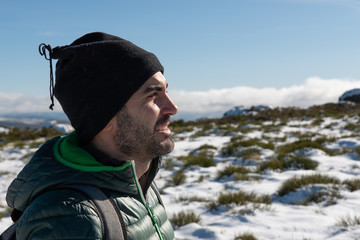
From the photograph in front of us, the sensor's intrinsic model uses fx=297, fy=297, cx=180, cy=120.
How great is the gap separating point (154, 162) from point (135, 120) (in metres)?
0.42

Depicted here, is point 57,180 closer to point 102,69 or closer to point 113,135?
point 113,135

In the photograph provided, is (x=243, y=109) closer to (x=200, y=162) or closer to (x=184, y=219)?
(x=200, y=162)

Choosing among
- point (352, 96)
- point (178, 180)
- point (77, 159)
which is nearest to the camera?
point (77, 159)

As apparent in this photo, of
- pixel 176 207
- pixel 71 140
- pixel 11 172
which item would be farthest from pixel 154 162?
pixel 11 172

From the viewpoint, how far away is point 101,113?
147cm

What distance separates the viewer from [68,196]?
3.83ft

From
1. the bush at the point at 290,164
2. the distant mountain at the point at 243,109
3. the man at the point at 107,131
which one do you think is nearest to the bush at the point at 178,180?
the bush at the point at 290,164

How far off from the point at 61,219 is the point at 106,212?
0.55 feet

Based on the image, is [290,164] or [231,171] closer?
[231,171]

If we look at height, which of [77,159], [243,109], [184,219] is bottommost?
[243,109]

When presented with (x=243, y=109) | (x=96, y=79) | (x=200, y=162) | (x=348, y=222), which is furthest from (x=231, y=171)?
(x=243, y=109)

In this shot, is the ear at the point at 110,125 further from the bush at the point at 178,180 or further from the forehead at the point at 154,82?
the bush at the point at 178,180

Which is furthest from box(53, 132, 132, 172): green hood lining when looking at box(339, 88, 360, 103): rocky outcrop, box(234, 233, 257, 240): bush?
box(339, 88, 360, 103): rocky outcrop

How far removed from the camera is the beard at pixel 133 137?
1.48 m
